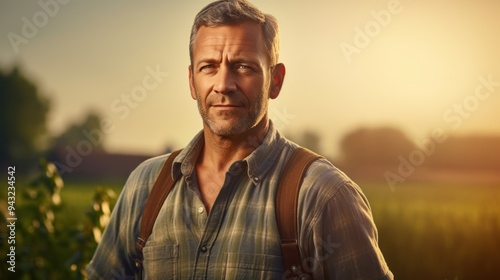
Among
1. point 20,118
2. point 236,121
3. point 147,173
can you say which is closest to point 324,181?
point 236,121

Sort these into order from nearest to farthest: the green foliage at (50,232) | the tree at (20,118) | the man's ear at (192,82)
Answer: the man's ear at (192,82), the green foliage at (50,232), the tree at (20,118)

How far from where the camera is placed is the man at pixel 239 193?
11.6 ft

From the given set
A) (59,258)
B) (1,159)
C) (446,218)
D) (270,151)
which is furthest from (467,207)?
(1,159)

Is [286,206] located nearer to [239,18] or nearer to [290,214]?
[290,214]

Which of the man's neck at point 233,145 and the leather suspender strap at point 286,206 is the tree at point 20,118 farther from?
the man's neck at point 233,145

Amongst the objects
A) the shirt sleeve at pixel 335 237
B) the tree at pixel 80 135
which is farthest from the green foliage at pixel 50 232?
the shirt sleeve at pixel 335 237

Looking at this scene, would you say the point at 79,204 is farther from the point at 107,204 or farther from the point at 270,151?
the point at 270,151

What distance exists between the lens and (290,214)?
352 cm

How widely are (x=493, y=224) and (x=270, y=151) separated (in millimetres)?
2401

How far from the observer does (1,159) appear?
6504 mm

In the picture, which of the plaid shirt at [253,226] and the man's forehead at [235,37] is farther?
the man's forehead at [235,37]

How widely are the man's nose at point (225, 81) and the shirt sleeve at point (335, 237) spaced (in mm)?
526

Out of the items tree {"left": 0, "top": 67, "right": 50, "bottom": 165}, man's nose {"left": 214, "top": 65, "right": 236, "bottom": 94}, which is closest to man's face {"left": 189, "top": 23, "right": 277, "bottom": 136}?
man's nose {"left": 214, "top": 65, "right": 236, "bottom": 94}

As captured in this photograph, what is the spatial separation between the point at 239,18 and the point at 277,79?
39cm
